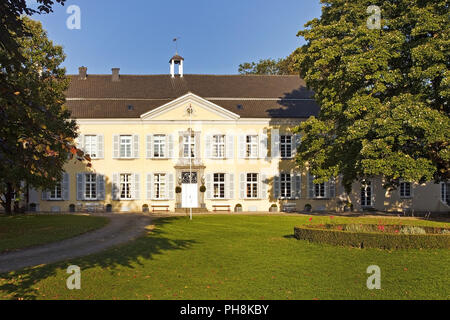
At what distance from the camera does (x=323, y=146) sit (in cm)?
2394

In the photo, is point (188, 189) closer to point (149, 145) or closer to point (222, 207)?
point (222, 207)

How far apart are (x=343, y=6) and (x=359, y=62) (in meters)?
4.42

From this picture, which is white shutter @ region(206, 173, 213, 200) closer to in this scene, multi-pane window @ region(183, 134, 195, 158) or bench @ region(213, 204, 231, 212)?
bench @ region(213, 204, 231, 212)

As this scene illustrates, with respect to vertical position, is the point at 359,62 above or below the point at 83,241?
above

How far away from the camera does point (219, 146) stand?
30.9 m

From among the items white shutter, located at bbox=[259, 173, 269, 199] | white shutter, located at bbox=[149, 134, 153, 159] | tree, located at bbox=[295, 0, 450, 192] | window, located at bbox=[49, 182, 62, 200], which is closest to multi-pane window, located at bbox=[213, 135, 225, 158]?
white shutter, located at bbox=[259, 173, 269, 199]

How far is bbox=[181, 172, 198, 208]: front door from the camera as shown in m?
30.1

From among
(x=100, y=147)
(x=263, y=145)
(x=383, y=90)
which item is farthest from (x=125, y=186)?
(x=383, y=90)

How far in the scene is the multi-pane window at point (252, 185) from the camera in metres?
30.8

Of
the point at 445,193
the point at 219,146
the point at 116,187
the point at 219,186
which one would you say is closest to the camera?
the point at 116,187

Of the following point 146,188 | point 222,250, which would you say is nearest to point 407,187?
point 146,188

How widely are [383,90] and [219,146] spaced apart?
13.5 metres

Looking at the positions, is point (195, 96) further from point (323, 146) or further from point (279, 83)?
point (323, 146)

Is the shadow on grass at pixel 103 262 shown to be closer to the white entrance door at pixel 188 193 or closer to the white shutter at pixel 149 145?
the white entrance door at pixel 188 193
